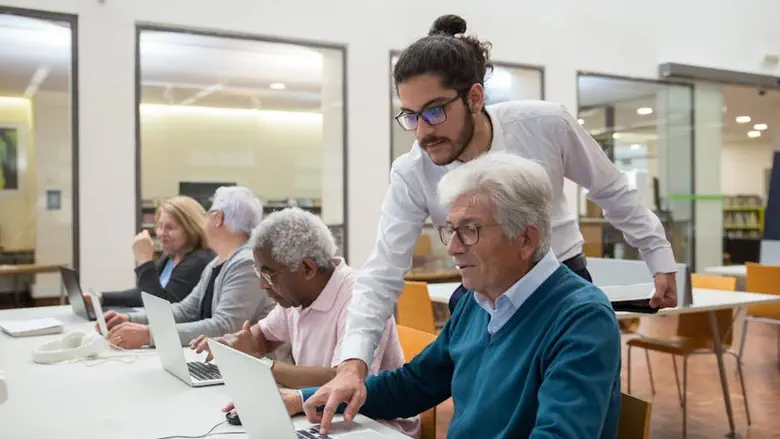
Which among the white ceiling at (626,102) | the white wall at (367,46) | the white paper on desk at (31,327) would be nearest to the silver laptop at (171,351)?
the white paper on desk at (31,327)

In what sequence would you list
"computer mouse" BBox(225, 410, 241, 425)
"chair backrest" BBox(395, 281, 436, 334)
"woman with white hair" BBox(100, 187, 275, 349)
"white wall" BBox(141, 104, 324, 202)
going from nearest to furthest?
"computer mouse" BBox(225, 410, 241, 425), "woman with white hair" BBox(100, 187, 275, 349), "chair backrest" BBox(395, 281, 436, 334), "white wall" BBox(141, 104, 324, 202)

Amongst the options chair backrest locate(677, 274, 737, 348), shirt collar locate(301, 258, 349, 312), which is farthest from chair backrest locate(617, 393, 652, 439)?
chair backrest locate(677, 274, 737, 348)

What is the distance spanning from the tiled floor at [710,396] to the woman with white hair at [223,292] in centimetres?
98

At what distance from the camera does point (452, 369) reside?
183 cm

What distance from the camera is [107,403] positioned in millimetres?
2066

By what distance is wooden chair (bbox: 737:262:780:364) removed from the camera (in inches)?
219

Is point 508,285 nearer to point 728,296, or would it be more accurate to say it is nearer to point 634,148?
point 728,296

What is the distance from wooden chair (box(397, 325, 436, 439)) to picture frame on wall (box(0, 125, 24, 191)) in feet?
15.2

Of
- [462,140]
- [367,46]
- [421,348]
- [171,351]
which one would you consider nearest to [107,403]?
[171,351]

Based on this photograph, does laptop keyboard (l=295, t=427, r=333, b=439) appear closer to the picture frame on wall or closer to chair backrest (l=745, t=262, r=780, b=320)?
chair backrest (l=745, t=262, r=780, b=320)

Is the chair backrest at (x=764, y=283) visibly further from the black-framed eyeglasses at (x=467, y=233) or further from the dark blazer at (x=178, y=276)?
the black-framed eyeglasses at (x=467, y=233)

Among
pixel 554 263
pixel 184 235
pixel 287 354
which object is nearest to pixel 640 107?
pixel 184 235

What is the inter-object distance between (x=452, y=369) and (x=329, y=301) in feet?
2.05

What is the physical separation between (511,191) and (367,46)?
560 centimetres
